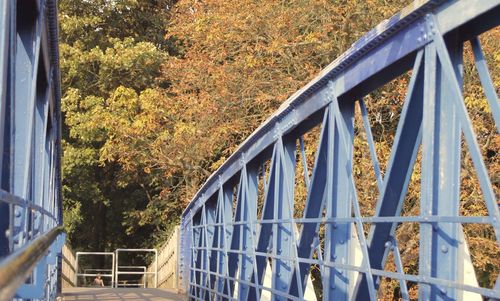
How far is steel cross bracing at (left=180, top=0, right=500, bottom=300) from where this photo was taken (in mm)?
4293

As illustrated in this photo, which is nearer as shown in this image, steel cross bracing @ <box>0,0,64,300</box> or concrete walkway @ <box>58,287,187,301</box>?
steel cross bracing @ <box>0,0,64,300</box>

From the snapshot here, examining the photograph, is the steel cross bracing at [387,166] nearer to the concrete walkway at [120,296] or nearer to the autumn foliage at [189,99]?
the autumn foliage at [189,99]

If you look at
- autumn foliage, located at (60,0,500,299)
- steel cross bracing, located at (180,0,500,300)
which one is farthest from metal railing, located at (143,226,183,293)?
steel cross bracing, located at (180,0,500,300)

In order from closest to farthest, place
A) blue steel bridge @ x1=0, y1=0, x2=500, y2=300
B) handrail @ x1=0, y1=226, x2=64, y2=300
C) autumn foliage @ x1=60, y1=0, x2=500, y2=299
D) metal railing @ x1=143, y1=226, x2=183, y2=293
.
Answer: handrail @ x1=0, y1=226, x2=64, y2=300, blue steel bridge @ x1=0, y1=0, x2=500, y2=300, autumn foliage @ x1=60, y1=0, x2=500, y2=299, metal railing @ x1=143, y1=226, x2=183, y2=293

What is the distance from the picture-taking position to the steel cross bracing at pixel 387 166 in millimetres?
4293

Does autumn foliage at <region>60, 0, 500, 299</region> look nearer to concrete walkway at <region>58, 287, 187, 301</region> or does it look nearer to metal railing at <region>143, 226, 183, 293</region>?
metal railing at <region>143, 226, 183, 293</region>

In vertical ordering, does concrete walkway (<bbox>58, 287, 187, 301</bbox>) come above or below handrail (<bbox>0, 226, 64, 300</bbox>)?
below

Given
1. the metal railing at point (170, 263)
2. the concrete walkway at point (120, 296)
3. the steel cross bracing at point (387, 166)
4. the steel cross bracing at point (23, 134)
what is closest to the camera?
the steel cross bracing at point (23, 134)

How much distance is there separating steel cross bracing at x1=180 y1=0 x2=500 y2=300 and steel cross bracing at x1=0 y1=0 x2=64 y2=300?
1808mm

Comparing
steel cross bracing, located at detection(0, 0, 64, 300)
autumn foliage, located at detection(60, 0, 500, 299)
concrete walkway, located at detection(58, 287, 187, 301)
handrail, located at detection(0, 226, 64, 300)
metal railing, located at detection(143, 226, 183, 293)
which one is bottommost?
concrete walkway, located at detection(58, 287, 187, 301)

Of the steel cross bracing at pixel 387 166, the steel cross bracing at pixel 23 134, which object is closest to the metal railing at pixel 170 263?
the steel cross bracing at pixel 387 166

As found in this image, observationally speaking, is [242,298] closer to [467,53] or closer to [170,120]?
[467,53]

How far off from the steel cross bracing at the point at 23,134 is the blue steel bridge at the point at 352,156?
0.03 ft

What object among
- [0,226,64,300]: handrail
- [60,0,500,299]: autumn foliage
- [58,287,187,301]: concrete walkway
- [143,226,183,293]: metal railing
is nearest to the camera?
[0,226,64,300]: handrail
